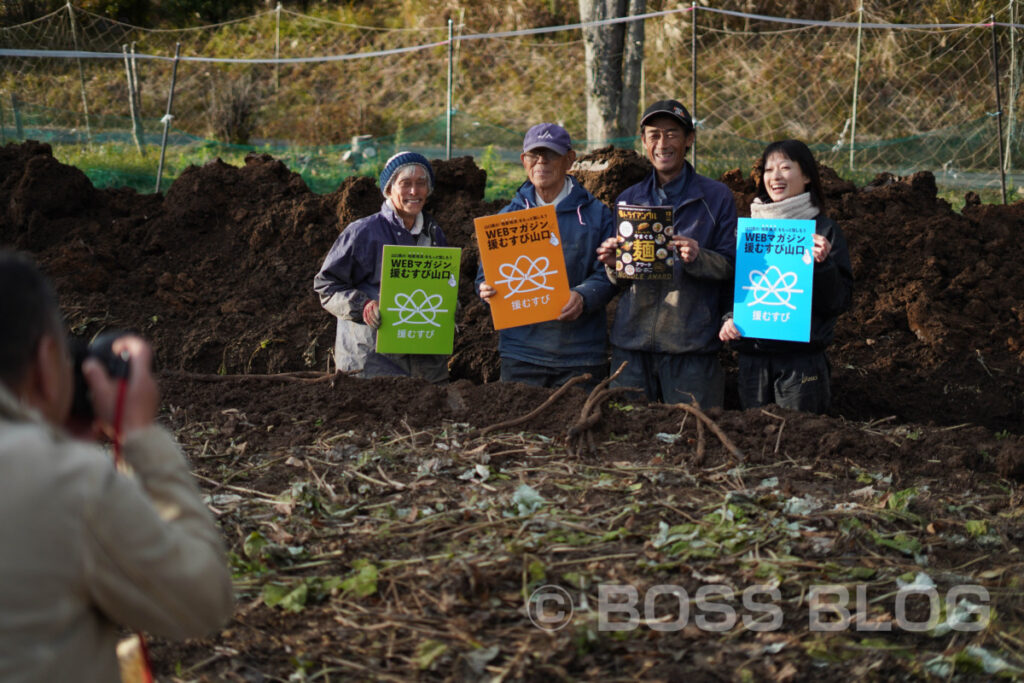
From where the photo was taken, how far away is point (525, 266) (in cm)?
489

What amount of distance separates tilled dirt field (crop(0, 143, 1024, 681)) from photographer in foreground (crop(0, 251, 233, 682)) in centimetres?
98

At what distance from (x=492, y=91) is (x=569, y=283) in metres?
14.0

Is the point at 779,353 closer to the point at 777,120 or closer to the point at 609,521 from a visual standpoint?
the point at 609,521

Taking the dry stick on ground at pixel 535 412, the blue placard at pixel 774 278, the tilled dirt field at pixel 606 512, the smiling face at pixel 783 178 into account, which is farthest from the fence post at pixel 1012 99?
the dry stick on ground at pixel 535 412

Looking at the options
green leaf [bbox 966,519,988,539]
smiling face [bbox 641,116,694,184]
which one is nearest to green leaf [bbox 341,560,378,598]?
green leaf [bbox 966,519,988,539]

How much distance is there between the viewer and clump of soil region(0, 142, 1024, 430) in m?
6.90

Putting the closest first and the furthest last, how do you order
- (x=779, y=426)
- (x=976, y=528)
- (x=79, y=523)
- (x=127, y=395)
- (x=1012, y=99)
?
(x=79, y=523) < (x=127, y=395) < (x=976, y=528) < (x=779, y=426) < (x=1012, y=99)

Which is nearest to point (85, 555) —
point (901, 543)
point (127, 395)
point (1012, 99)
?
point (127, 395)

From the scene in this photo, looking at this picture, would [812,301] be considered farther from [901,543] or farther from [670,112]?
[901,543]

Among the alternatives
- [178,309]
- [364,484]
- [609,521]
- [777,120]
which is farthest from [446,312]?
[777,120]

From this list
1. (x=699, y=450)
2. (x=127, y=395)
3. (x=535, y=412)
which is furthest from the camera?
(x=535, y=412)

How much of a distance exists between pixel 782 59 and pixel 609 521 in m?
15.2

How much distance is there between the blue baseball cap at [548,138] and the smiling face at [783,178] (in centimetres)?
102

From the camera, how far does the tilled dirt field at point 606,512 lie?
267 cm
